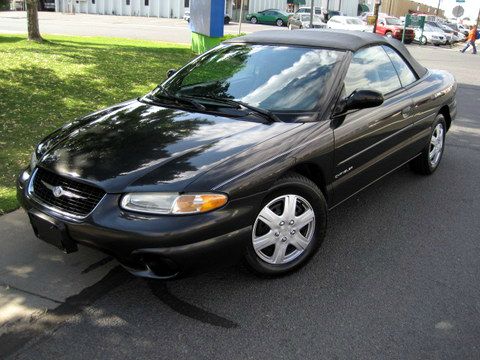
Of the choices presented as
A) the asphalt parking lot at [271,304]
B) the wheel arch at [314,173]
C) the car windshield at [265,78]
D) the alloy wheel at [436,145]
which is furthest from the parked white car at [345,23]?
the wheel arch at [314,173]

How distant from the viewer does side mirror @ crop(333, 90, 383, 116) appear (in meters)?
3.64

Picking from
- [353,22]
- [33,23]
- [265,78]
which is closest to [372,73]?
[265,78]

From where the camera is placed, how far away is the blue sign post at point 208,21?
495 inches

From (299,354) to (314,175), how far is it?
136cm

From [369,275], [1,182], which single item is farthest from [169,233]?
[1,182]

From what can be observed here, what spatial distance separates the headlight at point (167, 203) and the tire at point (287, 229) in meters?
0.39

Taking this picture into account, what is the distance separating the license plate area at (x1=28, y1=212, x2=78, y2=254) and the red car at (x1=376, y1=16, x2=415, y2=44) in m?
29.4

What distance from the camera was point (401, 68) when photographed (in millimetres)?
4805

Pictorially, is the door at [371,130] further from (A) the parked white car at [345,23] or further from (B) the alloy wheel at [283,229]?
(A) the parked white car at [345,23]

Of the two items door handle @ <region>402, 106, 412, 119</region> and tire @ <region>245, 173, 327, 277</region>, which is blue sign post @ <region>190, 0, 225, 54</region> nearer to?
door handle @ <region>402, 106, 412, 119</region>

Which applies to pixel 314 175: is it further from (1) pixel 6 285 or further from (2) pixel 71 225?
(1) pixel 6 285

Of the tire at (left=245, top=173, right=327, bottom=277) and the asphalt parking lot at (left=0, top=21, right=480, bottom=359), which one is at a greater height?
the tire at (left=245, top=173, right=327, bottom=277)

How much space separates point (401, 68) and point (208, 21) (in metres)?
8.73

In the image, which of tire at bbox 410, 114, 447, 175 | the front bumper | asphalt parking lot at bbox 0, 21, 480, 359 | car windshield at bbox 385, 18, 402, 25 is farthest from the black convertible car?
car windshield at bbox 385, 18, 402, 25
